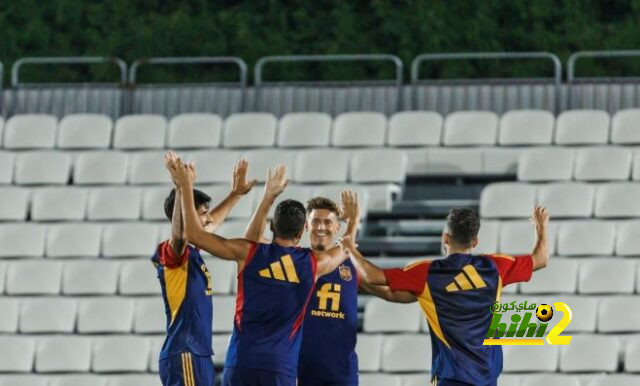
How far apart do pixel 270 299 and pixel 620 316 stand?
419 cm

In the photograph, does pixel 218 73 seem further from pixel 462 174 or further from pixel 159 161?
pixel 462 174

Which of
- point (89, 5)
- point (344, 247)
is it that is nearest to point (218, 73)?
point (89, 5)

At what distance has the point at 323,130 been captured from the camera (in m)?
13.4

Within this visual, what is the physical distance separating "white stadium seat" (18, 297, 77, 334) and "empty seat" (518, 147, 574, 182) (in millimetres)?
3611

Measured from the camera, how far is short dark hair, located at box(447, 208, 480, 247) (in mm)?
8031

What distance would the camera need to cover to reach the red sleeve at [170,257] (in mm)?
8555

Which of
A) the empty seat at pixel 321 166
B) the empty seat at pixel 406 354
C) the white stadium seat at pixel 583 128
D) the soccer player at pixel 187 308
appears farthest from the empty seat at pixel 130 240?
the soccer player at pixel 187 308

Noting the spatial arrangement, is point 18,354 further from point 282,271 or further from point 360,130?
point 282,271

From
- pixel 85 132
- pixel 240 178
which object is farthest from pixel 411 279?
pixel 85 132

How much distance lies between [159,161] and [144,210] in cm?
53

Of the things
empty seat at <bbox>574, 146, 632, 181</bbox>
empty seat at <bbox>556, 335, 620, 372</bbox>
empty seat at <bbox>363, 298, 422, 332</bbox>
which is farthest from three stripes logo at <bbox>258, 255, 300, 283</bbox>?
empty seat at <bbox>574, 146, 632, 181</bbox>

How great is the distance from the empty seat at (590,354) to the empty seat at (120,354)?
307 centimetres

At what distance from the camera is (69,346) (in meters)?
12.3

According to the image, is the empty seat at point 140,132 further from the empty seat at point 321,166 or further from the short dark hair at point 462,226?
the short dark hair at point 462,226
